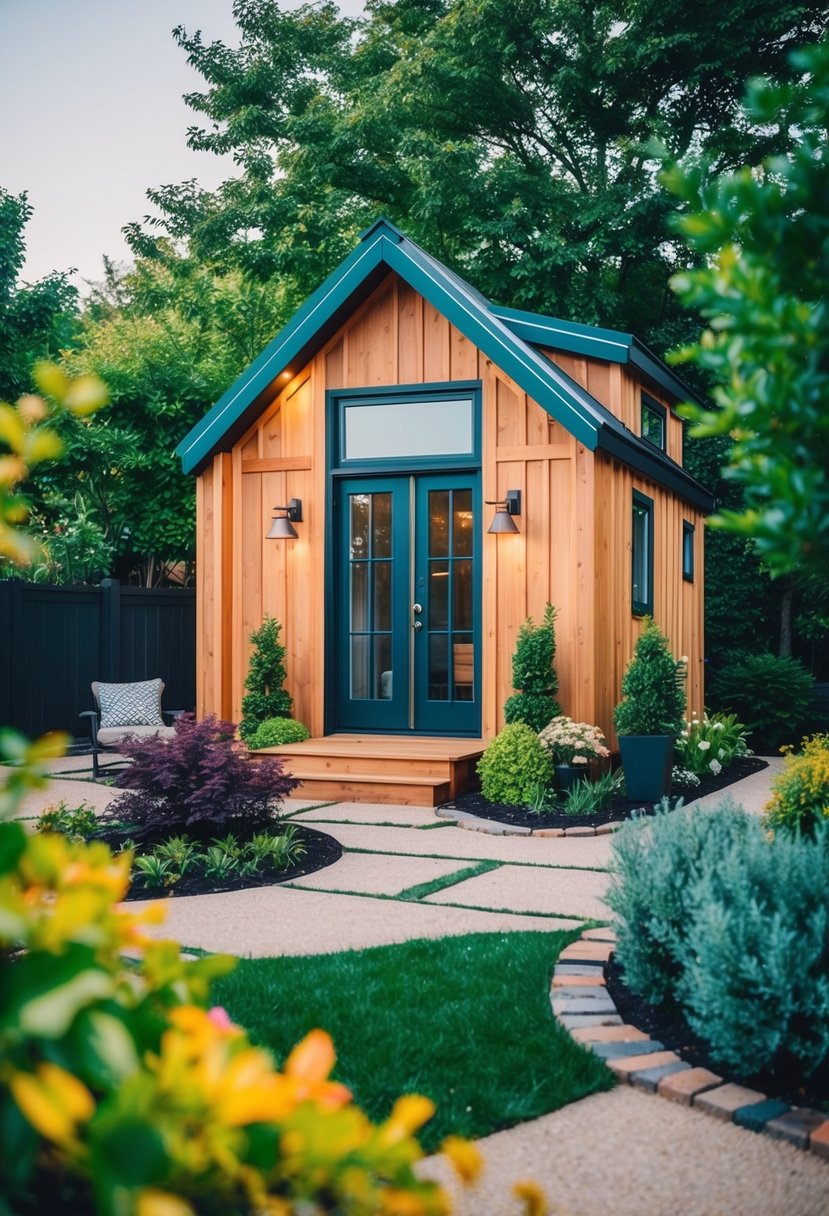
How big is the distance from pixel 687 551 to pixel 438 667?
4.97 meters

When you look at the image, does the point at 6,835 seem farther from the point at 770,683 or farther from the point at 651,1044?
the point at 770,683

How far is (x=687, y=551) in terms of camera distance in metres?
13.7

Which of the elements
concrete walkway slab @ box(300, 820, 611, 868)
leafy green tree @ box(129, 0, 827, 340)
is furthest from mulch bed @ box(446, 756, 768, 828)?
leafy green tree @ box(129, 0, 827, 340)

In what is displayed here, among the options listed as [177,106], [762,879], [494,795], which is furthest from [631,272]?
[762,879]

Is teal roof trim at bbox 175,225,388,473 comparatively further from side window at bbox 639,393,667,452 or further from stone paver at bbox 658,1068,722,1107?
stone paver at bbox 658,1068,722,1107

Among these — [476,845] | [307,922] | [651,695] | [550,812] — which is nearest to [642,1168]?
[307,922]

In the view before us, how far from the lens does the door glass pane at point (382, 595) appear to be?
10414mm

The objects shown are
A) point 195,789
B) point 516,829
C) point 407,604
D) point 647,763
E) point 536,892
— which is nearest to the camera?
point 536,892

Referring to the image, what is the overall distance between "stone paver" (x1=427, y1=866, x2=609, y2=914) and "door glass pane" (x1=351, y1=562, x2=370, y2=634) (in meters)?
4.69

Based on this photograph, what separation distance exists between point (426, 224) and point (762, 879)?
17256 millimetres

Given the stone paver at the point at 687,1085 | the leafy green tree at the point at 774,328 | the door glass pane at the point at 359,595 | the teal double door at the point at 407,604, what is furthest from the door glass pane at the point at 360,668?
the leafy green tree at the point at 774,328

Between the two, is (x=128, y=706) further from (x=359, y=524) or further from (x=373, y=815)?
(x=373, y=815)

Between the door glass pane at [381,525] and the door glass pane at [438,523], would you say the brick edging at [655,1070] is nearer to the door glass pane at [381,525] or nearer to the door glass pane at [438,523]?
the door glass pane at [438,523]

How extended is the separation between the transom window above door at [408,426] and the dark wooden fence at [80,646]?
12.0ft
